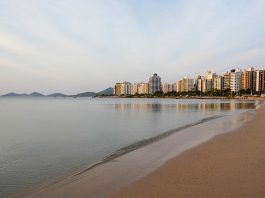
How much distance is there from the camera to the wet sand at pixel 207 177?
268 inches

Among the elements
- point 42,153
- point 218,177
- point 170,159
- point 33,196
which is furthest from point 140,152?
point 33,196

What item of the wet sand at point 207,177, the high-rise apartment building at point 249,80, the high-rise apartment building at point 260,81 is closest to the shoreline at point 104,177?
the wet sand at point 207,177

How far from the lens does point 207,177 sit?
26.3 feet

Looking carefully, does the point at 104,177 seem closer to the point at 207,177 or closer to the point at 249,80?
the point at 207,177

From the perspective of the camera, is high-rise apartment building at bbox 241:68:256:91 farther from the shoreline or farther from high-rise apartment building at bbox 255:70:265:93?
the shoreline

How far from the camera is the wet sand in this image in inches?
Result: 268

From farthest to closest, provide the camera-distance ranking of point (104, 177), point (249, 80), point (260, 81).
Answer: point (249, 80) < point (260, 81) < point (104, 177)

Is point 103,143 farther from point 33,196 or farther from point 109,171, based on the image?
point 33,196

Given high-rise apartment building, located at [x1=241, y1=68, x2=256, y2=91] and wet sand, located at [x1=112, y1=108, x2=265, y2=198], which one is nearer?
wet sand, located at [x1=112, y1=108, x2=265, y2=198]

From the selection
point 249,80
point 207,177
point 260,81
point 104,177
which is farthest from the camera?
point 249,80

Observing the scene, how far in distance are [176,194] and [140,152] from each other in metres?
6.43

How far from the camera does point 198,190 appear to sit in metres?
6.92

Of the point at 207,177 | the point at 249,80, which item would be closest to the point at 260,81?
the point at 249,80

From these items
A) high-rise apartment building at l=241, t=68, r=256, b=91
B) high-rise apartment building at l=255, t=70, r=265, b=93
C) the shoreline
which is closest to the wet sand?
the shoreline
